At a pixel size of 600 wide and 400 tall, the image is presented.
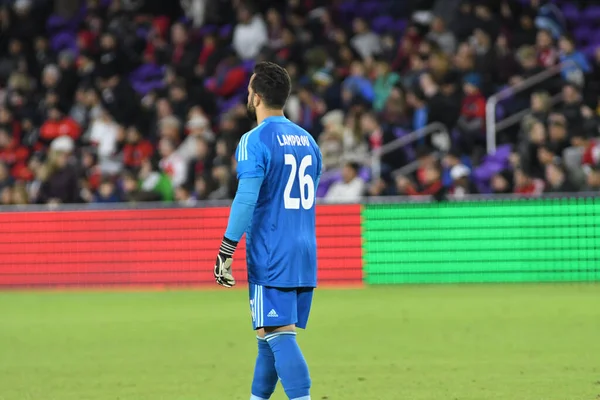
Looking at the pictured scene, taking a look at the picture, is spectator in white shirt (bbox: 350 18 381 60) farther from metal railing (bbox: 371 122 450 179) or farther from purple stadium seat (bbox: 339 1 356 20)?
metal railing (bbox: 371 122 450 179)

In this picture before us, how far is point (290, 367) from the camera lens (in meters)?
6.21

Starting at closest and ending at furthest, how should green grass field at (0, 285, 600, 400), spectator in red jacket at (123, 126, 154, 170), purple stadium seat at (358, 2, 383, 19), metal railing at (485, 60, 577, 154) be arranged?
green grass field at (0, 285, 600, 400), metal railing at (485, 60, 577, 154), spectator in red jacket at (123, 126, 154, 170), purple stadium seat at (358, 2, 383, 19)

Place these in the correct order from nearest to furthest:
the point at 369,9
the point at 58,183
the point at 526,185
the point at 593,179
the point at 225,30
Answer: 1. the point at 593,179
2. the point at 526,185
3. the point at 58,183
4. the point at 369,9
5. the point at 225,30

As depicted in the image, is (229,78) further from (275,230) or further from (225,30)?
(275,230)

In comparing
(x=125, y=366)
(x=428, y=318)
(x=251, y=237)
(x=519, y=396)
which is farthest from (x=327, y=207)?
(x=251, y=237)

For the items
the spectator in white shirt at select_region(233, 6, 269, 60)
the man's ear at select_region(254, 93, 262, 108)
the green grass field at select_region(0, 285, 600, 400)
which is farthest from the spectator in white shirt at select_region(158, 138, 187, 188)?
the man's ear at select_region(254, 93, 262, 108)

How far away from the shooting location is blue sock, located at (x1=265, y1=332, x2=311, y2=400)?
6.21 m

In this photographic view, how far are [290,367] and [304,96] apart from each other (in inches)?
583

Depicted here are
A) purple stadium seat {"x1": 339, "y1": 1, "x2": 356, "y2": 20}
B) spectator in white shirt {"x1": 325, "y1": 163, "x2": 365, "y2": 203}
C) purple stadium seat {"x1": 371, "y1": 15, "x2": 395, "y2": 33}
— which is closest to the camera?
spectator in white shirt {"x1": 325, "y1": 163, "x2": 365, "y2": 203}

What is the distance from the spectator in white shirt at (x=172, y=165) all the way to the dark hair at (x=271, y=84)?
46.1 feet

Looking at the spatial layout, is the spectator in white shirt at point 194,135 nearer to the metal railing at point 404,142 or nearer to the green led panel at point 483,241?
the metal railing at point 404,142

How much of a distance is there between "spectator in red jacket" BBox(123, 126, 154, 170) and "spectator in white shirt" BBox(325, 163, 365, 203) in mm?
4731

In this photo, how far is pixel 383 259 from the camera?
57.5 feet

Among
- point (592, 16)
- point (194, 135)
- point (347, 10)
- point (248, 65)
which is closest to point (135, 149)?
point (194, 135)
